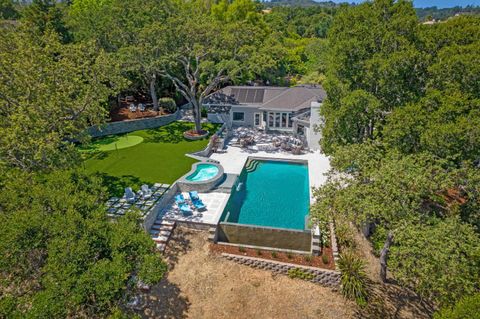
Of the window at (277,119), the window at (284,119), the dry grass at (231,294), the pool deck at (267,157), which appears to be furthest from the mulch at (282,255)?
the window at (277,119)

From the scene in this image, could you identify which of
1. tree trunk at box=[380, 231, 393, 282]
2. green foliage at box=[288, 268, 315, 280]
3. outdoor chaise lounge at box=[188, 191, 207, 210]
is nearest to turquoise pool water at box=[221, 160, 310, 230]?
outdoor chaise lounge at box=[188, 191, 207, 210]

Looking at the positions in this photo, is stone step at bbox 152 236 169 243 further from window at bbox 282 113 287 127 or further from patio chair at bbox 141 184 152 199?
window at bbox 282 113 287 127

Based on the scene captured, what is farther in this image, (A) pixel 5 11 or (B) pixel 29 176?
(A) pixel 5 11

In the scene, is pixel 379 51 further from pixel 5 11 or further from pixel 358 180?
pixel 5 11

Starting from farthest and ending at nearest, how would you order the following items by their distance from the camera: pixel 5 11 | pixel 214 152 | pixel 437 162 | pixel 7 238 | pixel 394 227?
pixel 5 11, pixel 214 152, pixel 437 162, pixel 394 227, pixel 7 238

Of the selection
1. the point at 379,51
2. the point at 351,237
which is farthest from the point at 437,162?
the point at 379,51

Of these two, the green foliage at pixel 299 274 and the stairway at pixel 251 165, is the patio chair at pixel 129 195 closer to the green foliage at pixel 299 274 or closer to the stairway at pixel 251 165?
the stairway at pixel 251 165

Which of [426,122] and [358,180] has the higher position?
[426,122]
